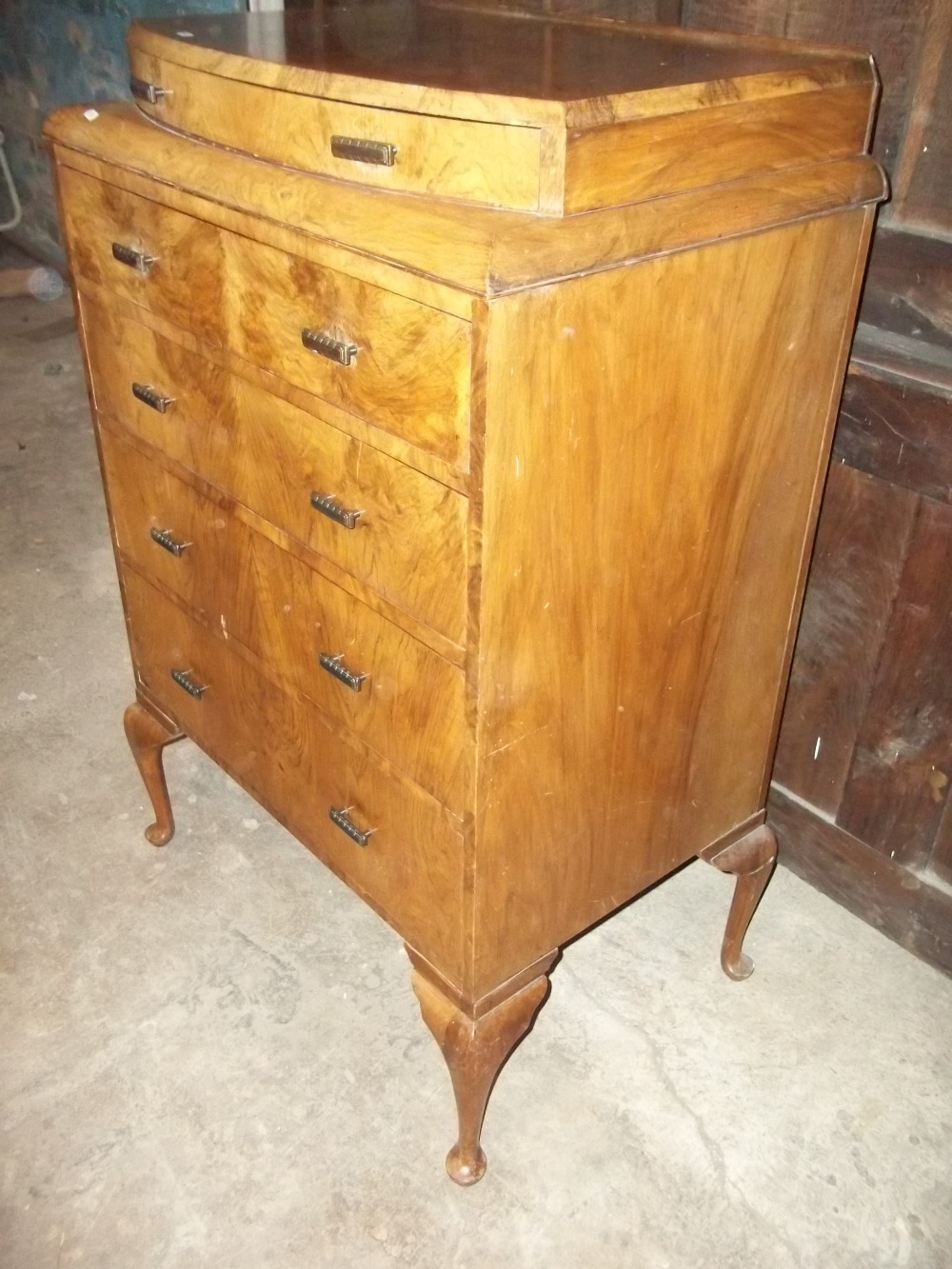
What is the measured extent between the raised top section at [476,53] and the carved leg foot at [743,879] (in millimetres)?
1039

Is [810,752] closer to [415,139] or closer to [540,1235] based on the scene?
[540,1235]

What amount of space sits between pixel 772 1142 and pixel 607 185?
129 centimetres

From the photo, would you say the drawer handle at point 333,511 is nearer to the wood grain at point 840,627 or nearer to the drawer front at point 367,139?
the drawer front at point 367,139

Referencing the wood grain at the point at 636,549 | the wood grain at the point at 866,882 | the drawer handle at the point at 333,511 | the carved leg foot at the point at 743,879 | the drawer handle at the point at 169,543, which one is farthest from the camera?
the wood grain at the point at 866,882

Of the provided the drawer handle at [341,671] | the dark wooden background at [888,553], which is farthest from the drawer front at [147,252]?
the dark wooden background at [888,553]

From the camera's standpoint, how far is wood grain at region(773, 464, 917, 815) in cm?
166

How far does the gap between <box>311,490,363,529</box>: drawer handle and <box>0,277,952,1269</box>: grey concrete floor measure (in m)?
0.90

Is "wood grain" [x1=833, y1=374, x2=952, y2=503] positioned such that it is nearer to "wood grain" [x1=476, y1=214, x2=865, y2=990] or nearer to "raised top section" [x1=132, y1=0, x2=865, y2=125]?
"wood grain" [x1=476, y1=214, x2=865, y2=990]

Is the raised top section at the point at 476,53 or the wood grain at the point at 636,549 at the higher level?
the raised top section at the point at 476,53

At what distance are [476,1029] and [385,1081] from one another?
374mm

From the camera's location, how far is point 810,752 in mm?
1919

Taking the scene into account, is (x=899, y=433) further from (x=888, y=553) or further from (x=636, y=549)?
(x=636, y=549)

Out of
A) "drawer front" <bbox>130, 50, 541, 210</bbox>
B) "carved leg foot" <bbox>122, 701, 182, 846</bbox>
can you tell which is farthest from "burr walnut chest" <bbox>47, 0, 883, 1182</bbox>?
"carved leg foot" <bbox>122, 701, 182, 846</bbox>

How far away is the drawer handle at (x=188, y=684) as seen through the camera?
5.61 feet
